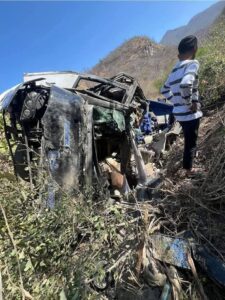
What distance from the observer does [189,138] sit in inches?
168

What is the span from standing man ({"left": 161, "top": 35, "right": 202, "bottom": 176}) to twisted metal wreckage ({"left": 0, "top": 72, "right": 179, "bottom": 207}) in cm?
71

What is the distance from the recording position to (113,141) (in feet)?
17.9

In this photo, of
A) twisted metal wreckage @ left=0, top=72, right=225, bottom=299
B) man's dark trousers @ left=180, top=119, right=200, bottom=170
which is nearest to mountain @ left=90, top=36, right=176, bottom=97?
twisted metal wreckage @ left=0, top=72, right=225, bottom=299

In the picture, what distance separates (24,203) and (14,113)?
5.06ft

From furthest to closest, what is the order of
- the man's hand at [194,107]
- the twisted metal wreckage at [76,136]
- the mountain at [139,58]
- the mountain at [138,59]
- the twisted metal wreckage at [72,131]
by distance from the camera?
1. the mountain at [138,59]
2. the mountain at [139,58]
3. the twisted metal wreckage at [72,131]
4. the twisted metal wreckage at [76,136]
5. the man's hand at [194,107]

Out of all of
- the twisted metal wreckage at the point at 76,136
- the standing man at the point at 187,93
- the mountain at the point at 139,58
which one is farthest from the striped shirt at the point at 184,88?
the mountain at the point at 139,58

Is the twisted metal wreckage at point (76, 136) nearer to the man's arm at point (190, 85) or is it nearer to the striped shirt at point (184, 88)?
the striped shirt at point (184, 88)

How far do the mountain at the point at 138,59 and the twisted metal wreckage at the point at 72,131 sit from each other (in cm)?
Answer: 2183

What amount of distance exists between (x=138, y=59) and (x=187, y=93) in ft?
96.6

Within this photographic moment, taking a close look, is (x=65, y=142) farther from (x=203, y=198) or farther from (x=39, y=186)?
(x=203, y=198)

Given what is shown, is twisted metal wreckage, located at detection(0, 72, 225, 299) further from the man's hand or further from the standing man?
the man's hand

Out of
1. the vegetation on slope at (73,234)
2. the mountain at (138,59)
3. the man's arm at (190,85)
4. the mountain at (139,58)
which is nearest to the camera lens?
the vegetation on slope at (73,234)

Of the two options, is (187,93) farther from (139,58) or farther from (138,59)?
(139,58)

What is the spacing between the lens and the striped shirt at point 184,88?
158 inches
